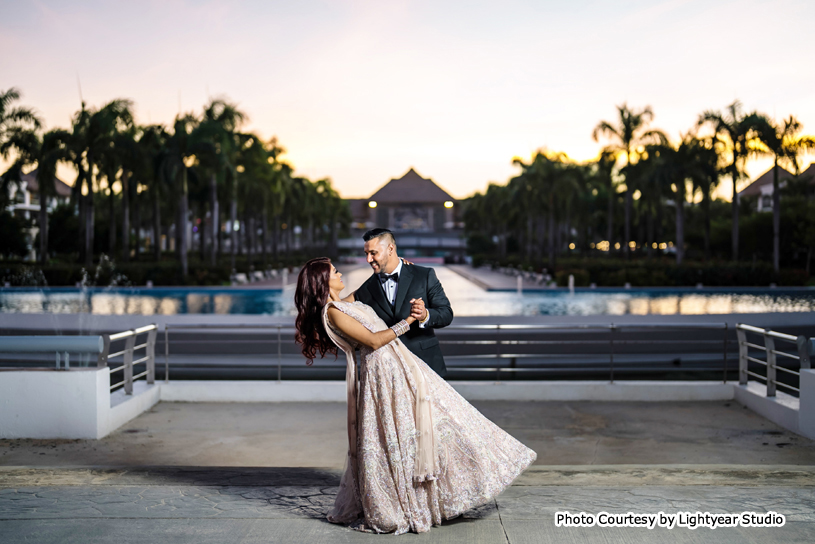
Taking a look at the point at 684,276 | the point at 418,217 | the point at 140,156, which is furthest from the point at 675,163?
the point at 418,217

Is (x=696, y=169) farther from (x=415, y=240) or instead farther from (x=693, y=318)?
(x=415, y=240)

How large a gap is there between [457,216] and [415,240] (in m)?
11.8

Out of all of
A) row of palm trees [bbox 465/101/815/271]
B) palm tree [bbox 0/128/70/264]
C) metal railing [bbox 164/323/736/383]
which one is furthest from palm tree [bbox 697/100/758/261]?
palm tree [bbox 0/128/70/264]

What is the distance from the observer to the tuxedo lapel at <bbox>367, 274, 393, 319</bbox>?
4.66 meters

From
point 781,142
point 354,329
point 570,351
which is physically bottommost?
point 570,351

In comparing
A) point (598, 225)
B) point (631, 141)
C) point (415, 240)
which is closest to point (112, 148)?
point (631, 141)

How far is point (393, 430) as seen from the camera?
13.7ft

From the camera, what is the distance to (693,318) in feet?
55.6

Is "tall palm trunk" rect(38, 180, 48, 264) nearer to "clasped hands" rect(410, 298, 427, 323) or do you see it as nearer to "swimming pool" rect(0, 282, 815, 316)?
"swimming pool" rect(0, 282, 815, 316)

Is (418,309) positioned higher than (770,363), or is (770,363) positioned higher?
(418,309)

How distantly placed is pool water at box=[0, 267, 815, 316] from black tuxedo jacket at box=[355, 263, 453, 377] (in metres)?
15.8

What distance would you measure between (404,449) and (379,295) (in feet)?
3.21

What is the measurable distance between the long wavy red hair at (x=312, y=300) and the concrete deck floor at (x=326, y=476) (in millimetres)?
1062

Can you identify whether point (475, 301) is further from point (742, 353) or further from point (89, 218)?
point (89, 218)
